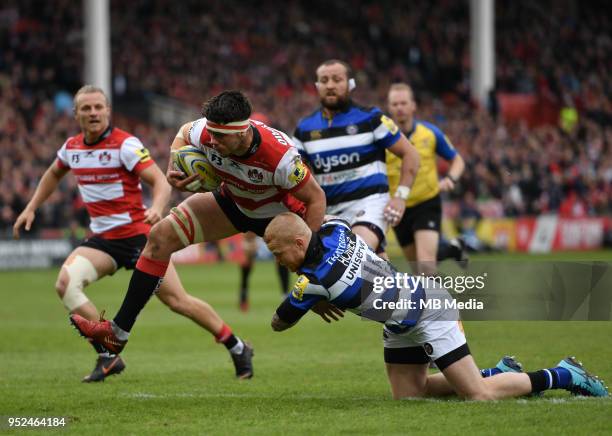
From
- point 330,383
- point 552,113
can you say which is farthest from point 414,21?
point 330,383

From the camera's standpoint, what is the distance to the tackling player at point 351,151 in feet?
31.7

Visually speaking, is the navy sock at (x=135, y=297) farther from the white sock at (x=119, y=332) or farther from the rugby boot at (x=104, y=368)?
the rugby boot at (x=104, y=368)

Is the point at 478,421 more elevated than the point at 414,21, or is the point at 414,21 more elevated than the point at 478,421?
the point at 414,21

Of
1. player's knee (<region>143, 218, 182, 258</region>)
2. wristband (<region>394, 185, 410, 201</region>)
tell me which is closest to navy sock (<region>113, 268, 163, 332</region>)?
player's knee (<region>143, 218, 182, 258</region>)

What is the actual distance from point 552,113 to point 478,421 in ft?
115

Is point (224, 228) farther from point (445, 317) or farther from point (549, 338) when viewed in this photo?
point (549, 338)

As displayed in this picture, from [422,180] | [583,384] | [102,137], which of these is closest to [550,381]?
[583,384]

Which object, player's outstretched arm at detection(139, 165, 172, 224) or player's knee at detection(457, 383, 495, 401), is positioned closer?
player's knee at detection(457, 383, 495, 401)

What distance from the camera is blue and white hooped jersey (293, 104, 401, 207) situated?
9695 millimetres

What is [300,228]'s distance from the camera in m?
6.62

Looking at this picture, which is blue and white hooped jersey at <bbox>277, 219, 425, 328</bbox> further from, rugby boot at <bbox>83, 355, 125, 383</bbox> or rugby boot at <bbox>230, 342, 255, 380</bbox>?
rugby boot at <bbox>83, 355, 125, 383</bbox>

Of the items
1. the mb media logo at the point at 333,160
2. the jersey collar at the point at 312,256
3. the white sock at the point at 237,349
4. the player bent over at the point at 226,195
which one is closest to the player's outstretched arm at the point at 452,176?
the mb media logo at the point at 333,160

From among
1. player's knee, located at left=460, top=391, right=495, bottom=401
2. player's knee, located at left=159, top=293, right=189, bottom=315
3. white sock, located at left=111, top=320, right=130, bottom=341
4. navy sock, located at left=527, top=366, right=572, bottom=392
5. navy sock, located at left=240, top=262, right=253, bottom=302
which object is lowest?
navy sock, located at left=240, top=262, right=253, bottom=302

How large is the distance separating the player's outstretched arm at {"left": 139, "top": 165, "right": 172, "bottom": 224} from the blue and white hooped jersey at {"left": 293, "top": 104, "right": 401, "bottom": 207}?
1410 millimetres
